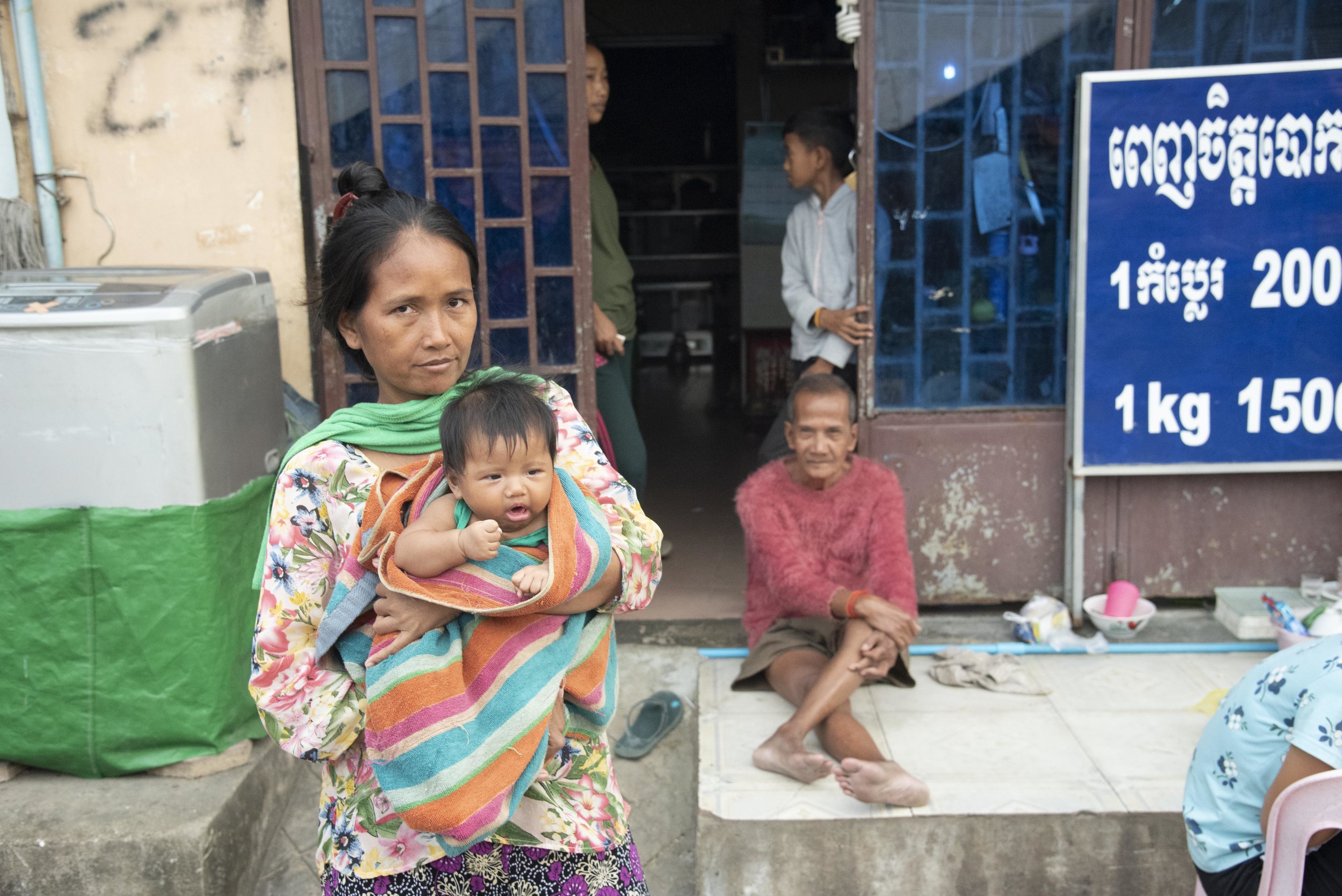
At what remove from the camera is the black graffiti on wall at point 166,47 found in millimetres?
3533

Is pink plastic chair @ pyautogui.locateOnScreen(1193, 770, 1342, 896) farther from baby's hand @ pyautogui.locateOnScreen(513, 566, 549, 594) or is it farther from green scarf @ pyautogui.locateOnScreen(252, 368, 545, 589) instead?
green scarf @ pyautogui.locateOnScreen(252, 368, 545, 589)

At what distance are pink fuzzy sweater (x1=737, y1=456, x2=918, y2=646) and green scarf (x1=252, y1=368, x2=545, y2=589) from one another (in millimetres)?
1788

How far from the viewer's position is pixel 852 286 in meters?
4.01

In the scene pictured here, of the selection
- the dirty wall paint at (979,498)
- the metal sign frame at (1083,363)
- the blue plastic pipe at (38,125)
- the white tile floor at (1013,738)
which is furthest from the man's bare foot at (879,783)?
the blue plastic pipe at (38,125)

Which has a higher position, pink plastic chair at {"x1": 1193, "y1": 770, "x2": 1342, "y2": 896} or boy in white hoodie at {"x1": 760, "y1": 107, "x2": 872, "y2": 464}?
boy in white hoodie at {"x1": 760, "y1": 107, "x2": 872, "y2": 464}

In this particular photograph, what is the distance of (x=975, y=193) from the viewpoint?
12.2ft

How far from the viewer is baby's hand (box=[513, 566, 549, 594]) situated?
4.71ft

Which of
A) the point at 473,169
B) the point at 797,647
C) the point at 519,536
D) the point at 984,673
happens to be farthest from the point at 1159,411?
the point at 519,536

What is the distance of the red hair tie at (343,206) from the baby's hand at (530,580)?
64 centimetres

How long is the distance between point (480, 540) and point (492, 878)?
1.80ft

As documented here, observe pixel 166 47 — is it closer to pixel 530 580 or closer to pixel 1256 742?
pixel 530 580

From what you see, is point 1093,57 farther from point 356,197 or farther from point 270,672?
point 270,672

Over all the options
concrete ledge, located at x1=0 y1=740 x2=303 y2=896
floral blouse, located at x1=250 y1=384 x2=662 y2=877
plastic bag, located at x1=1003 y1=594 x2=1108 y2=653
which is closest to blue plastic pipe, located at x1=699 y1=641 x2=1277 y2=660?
plastic bag, located at x1=1003 y1=594 x2=1108 y2=653

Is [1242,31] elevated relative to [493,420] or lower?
elevated
